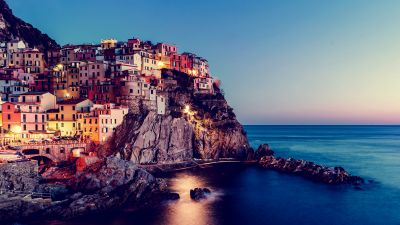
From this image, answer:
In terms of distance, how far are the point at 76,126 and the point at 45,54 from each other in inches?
1497

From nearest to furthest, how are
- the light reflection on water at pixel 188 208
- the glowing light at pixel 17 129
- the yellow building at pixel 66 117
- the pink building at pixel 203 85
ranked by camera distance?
1. the light reflection on water at pixel 188 208
2. the glowing light at pixel 17 129
3. the yellow building at pixel 66 117
4. the pink building at pixel 203 85

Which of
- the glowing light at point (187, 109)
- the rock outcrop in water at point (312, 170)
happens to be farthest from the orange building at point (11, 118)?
the rock outcrop in water at point (312, 170)

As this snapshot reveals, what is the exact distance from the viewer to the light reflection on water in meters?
45.0

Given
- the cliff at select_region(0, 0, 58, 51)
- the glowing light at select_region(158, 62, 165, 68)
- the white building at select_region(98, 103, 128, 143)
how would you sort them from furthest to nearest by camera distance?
the cliff at select_region(0, 0, 58, 51) < the glowing light at select_region(158, 62, 165, 68) < the white building at select_region(98, 103, 128, 143)

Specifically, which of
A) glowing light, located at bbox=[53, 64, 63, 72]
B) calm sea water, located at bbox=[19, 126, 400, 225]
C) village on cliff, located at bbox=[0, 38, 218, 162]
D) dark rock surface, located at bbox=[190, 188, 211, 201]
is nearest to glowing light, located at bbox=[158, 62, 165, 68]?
village on cliff, located at bbox=[0, 38, 218, 162]

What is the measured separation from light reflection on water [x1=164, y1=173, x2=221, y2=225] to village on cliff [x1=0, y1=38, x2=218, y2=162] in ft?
59.1

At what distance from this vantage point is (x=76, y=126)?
232 ft

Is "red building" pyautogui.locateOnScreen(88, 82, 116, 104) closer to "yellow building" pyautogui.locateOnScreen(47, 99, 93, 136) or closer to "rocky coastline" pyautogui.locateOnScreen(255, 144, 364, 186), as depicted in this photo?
"yellow building" pyautogui.locateOnScreen(47, 99, 93, 136)

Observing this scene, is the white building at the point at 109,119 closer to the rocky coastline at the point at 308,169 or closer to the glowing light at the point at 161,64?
the glowing light at the point at 161,64

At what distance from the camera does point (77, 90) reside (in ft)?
268

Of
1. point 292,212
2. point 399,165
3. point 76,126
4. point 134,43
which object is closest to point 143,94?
point 76,126

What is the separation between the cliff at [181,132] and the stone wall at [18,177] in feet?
59.6

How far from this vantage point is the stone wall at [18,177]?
47.6 meters

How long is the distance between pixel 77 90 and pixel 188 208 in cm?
4312
